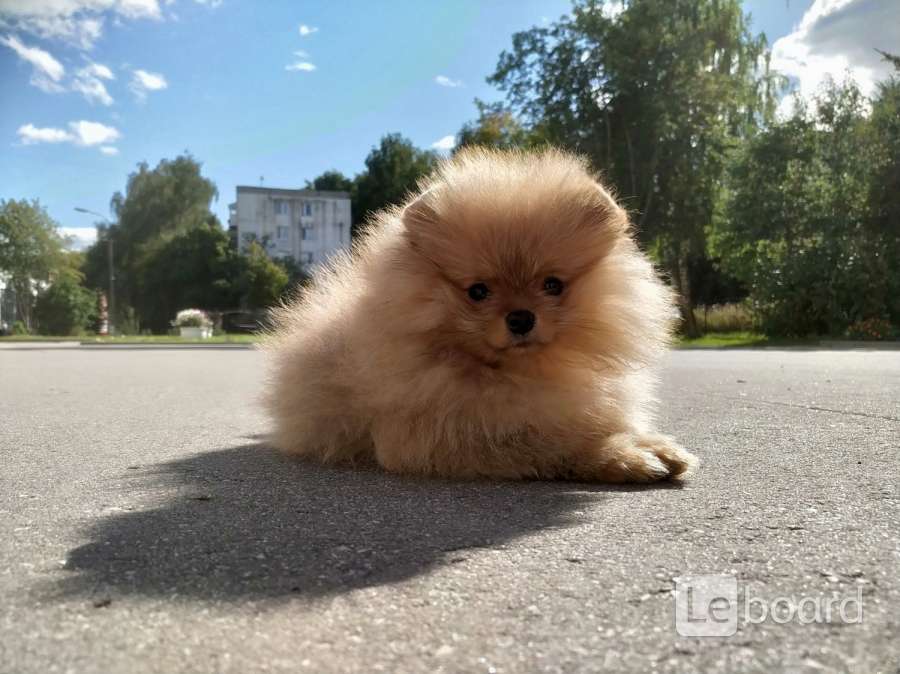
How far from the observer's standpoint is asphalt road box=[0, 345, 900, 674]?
122 cm

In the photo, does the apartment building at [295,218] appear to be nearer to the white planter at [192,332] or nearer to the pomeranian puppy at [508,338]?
the white planter at [192,332]

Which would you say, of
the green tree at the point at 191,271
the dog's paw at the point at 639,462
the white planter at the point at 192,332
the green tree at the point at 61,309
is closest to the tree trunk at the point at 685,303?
the white planter at the point at 192,332

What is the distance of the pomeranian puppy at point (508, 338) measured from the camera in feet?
8.85

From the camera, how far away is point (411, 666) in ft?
3.82

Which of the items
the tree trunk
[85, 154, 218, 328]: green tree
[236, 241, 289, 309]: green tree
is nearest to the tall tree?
the tree trunk

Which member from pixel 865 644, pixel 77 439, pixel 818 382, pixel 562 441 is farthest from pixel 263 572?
pixel 818 382

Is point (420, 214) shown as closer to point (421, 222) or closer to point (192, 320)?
point (421, 222)

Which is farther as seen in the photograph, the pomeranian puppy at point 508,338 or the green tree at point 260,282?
the green tree at point 260,282

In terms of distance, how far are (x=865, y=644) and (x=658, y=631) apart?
0.33 m

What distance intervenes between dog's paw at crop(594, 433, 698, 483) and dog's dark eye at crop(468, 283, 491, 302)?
2.32 feet

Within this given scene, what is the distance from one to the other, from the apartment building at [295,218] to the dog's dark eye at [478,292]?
55.9 m

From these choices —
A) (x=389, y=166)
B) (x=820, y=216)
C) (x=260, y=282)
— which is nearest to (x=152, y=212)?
(x=260, y=282)

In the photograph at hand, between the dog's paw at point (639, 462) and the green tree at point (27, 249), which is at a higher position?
the green tree at point (27, 249)

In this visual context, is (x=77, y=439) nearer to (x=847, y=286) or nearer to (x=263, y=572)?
(x=263, y=572)
